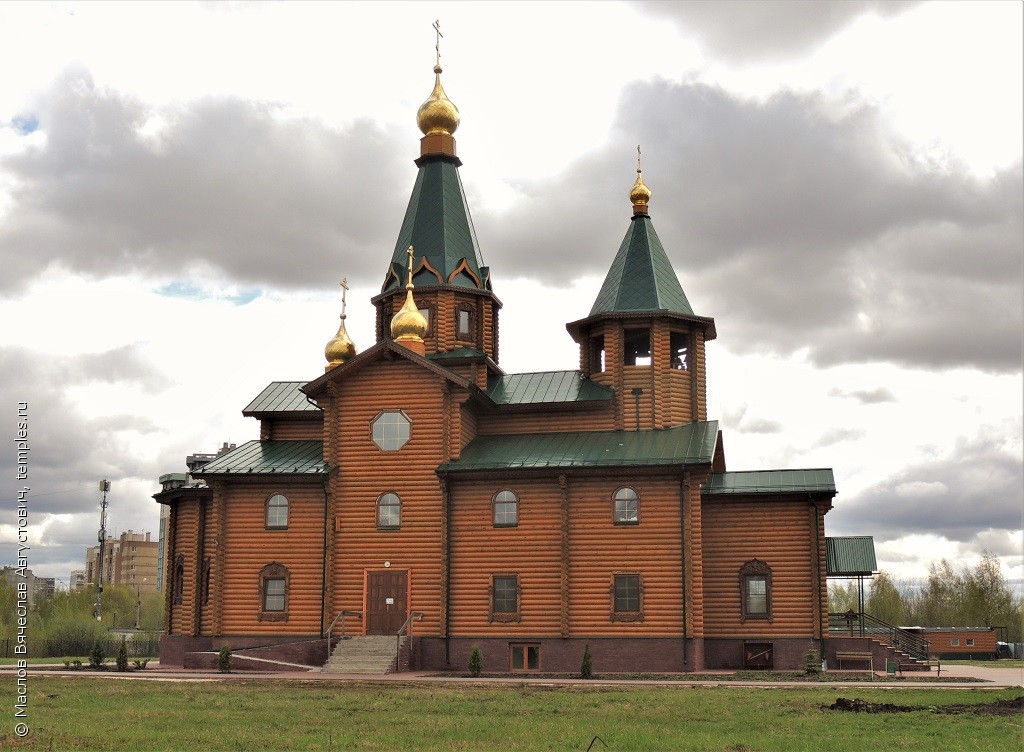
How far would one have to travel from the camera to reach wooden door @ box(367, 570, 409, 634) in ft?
109

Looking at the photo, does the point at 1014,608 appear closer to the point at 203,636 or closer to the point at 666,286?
the point at 666,286

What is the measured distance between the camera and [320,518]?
A: 3441cm

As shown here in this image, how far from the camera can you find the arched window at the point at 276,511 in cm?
3469

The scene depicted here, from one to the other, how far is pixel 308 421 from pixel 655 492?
13.0 metres

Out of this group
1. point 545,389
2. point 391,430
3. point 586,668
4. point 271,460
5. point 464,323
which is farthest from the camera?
point 464,323

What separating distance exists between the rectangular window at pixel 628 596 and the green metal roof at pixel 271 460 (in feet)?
31.9

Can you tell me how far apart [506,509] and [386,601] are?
14.8ft

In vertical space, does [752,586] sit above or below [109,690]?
above

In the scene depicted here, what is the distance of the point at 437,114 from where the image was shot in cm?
4144

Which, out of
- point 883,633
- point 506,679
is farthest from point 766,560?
point 506,679

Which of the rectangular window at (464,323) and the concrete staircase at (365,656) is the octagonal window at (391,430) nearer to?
the rectangular window at (464,323)

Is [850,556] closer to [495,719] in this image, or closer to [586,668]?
[586,668]

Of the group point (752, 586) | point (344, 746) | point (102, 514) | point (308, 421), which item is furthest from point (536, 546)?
point (102, 514)

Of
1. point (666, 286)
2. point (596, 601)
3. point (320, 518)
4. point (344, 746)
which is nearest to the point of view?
point (344, 746)
